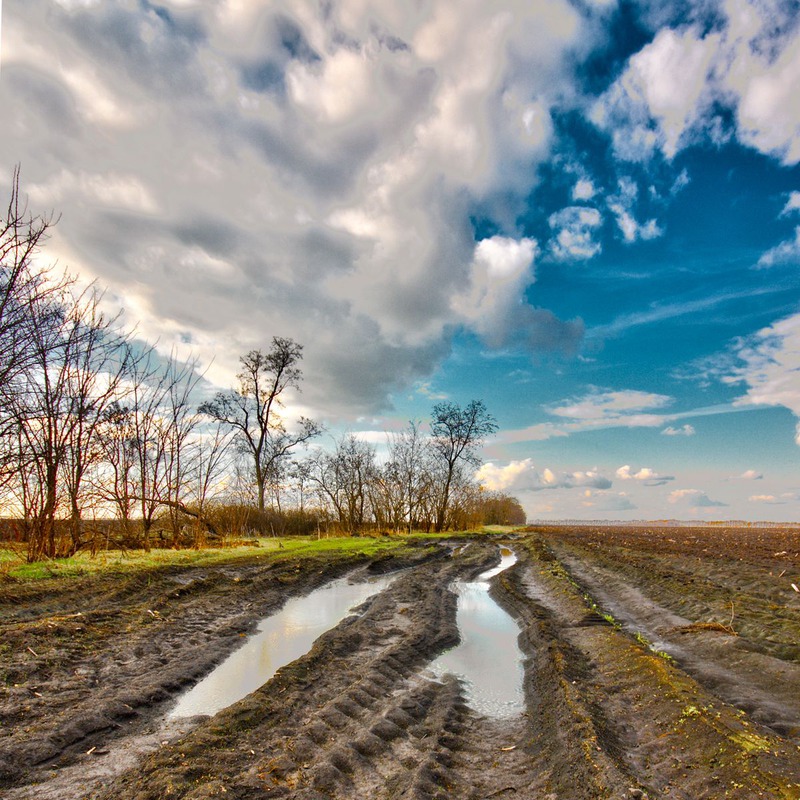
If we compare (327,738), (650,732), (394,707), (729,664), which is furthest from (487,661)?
(327,738)

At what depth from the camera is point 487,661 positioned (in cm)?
659

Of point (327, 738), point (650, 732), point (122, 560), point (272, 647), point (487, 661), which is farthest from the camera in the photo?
point (122, 560)

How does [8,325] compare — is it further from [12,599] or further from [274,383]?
[274,383]

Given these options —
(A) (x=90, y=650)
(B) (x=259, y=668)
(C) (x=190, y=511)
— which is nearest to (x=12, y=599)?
(A) (x=90, y=650)

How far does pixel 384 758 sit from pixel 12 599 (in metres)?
7.84

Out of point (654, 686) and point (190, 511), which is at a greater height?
point (190, 511)

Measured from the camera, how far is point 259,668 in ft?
19.7

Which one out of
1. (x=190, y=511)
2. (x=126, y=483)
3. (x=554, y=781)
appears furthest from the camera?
(x=190, y=511)

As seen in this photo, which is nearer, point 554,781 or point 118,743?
point 554,781

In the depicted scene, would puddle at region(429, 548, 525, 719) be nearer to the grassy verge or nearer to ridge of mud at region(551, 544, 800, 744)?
ridge of mud at region(551, 544, 800, 744)

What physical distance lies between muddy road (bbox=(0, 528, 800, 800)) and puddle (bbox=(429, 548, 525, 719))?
5.8 inches

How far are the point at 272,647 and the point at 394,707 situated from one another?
117 inches

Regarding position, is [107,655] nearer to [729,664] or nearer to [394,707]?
[394,707]

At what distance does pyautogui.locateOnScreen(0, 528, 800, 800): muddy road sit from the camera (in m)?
3.40
